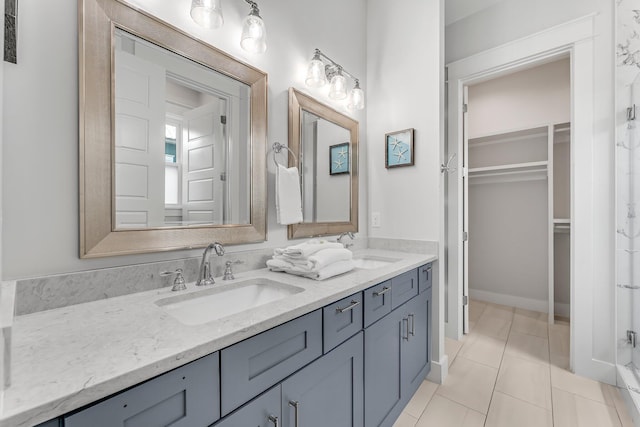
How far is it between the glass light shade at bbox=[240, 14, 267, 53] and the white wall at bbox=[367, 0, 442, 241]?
3.78 ft

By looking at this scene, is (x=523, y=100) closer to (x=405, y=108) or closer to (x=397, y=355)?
(x=405, y=108)

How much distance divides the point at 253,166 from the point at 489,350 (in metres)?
2.30

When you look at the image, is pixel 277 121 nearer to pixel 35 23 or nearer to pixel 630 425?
pixel 35 23

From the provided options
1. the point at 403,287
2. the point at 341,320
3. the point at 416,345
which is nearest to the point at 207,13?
the point at 341,320

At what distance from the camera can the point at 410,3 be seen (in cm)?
209

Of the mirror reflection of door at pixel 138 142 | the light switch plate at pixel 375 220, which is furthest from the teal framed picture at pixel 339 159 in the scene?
the mirror reflection of door at pixel 138 142

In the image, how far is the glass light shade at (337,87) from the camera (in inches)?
75.1

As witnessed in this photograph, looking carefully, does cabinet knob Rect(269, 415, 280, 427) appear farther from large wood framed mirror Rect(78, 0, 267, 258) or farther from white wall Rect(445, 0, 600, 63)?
white wall Rect(445, 0, 600, 63)

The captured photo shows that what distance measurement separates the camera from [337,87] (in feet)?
6.29

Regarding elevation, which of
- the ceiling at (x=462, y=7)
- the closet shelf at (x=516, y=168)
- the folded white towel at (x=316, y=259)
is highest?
the ceiling at (x=462, y=7)

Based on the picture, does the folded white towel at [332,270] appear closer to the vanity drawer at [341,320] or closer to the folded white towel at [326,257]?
the folded white towel at [326,257]

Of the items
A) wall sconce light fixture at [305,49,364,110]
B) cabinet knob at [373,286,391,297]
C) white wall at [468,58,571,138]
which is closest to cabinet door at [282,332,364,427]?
cabinet knob at [373,286,391,297]

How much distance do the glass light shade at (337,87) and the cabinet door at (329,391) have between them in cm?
150

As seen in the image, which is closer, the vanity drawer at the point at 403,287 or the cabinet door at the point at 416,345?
the vanity drawer at the point at 403,287
